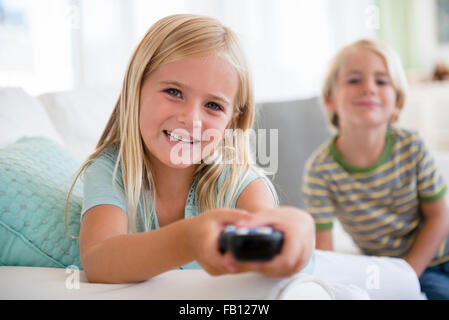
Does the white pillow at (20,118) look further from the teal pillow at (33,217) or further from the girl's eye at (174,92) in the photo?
the girl's eye at (174,92)

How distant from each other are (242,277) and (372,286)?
58cm

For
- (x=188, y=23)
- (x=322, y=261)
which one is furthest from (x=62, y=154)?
(x=322, y=261)

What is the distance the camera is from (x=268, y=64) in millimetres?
2627

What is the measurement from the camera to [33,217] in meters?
0.76

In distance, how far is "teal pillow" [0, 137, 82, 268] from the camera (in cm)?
74

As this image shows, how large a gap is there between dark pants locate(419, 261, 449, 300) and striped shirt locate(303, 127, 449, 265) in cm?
2

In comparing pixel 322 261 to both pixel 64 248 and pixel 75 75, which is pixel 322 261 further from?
pixel 75 75

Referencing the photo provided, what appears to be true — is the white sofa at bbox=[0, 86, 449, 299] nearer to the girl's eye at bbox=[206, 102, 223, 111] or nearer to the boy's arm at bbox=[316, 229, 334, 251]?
the girl's eye at bbox=[206, 102, 223, 111]

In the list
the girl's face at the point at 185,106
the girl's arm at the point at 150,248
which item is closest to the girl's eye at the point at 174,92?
the girl's face at the point at 185,106

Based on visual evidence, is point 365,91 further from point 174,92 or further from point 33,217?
point 33,217

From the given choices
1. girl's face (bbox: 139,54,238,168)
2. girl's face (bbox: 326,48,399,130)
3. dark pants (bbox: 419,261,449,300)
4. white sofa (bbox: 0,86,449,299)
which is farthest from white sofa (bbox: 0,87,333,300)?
girl's face (bbox: 326,48,399,130)

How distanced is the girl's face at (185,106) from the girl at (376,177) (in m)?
0.69

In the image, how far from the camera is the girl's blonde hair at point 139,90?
2.69 ft

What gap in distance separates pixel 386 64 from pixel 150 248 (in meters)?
1.13
